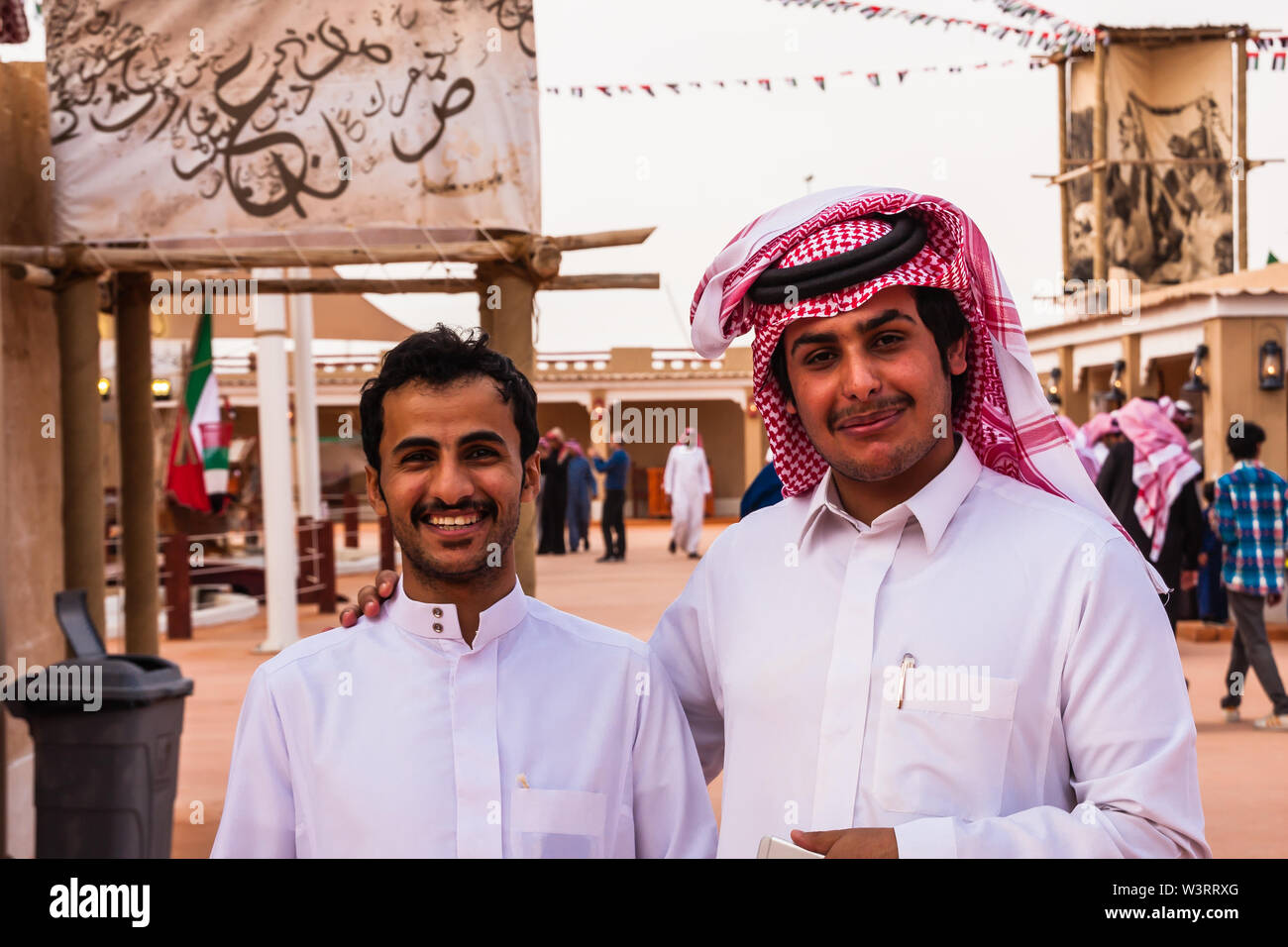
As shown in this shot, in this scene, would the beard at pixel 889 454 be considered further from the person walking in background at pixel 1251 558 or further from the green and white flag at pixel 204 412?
the green and white flag at pixel 204 412

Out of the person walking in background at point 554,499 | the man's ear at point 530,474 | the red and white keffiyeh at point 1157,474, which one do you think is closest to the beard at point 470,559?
the man's ear at point 530,474

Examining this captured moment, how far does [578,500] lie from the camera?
18.3 metres

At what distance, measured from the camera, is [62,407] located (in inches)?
191

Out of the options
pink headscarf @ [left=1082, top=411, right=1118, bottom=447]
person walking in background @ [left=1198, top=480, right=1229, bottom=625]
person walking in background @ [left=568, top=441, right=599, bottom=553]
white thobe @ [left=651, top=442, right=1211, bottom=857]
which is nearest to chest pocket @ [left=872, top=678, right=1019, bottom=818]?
white thobe @ [left=651, top=442, right=1211, bottom=857]

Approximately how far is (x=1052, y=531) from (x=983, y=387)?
29 cm

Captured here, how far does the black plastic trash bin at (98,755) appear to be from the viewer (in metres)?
3.74

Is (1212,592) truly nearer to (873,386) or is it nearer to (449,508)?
(873,386)

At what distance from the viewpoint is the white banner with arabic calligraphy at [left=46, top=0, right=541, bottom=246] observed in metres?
4.41

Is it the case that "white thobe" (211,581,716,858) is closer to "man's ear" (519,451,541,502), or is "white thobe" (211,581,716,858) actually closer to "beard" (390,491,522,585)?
"beard" (390,491,522,585)

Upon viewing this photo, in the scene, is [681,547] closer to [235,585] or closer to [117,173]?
[235,585]

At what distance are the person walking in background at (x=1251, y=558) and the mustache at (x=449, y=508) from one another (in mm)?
5651

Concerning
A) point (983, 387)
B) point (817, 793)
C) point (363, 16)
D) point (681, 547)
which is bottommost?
point (681, 547)

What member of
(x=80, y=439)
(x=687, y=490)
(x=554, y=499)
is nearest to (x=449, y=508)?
(x=80, y=439)

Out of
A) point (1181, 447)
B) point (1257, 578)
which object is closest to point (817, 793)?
point (1257, 578)
